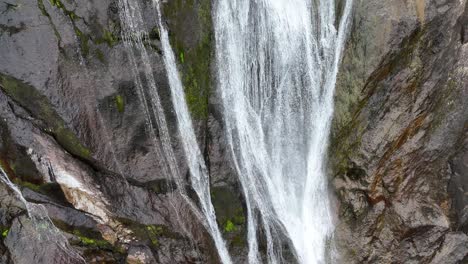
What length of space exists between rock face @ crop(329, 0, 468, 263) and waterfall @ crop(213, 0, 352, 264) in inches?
8.3

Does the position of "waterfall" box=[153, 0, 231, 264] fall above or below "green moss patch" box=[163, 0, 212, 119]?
below

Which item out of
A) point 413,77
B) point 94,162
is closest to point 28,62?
point 94,162

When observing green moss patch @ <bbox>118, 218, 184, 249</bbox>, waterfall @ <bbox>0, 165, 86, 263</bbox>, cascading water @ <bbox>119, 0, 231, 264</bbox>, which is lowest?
green moss patch @ <bbox>118, 218, 184, 249</bbox>

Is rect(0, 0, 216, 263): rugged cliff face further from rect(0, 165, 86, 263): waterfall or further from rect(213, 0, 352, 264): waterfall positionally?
rect(213, 0, 352, 264): waterfall

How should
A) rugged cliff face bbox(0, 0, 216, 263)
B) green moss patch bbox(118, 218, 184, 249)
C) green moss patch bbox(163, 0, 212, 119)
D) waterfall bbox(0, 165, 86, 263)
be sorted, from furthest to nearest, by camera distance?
green moss patch bbox(118, 218, 184, 249)
waterfall bbox(0, 165, 86, 263)
green moss patch bbox(163, 0, 212, 119)
rugged cliff face bbox(0, 0, 216, 263)

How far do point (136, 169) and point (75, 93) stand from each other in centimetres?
99

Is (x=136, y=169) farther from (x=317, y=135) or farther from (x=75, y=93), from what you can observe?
(x=317, y=135)

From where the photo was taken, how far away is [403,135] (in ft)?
16.0

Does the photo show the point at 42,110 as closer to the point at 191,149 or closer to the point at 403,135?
the point at 191,149

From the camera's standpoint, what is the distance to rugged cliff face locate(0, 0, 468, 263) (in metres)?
4.49

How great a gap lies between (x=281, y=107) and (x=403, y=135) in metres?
1.27

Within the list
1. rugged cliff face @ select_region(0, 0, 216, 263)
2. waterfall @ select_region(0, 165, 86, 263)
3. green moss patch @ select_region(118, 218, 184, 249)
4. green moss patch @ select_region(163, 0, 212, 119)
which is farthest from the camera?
green moss patch @ select_region(118, 218, 184, 249)

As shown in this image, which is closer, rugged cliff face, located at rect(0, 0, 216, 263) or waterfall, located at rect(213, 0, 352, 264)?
rugged cliff face, located at rect(0, 0, 216, 263)

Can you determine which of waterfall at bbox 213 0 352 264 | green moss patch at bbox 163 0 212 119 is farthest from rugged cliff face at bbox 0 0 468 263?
waterfall at bbox 213 0 352 264
